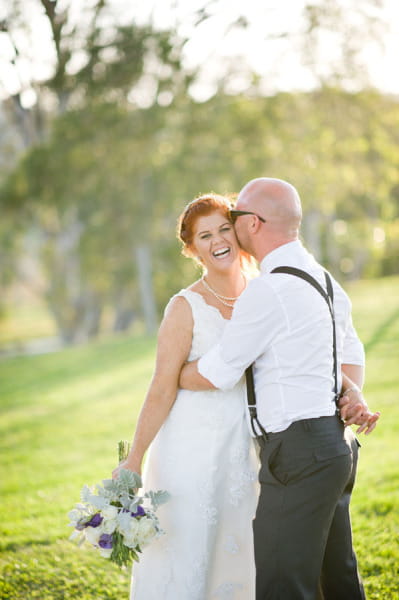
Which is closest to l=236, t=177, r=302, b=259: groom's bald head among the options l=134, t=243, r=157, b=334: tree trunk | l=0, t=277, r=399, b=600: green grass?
l=0, t=277, r=399, b=600: green grass

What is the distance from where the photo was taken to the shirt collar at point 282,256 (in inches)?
106

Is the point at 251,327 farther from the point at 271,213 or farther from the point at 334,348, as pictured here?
the point at 271,213

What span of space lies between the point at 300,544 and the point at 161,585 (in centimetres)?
83

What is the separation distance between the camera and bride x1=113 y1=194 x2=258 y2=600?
10.1 ft

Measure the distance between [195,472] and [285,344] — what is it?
89 centimetres

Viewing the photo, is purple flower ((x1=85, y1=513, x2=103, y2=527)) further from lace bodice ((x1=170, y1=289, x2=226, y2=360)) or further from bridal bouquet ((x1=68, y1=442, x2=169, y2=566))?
lace bodice ((x1=170, y1=289, x2=226, y2=360))

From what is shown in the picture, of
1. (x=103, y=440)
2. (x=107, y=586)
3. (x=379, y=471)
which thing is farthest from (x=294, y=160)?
(x=107, y=586)

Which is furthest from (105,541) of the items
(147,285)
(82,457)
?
(147,285)

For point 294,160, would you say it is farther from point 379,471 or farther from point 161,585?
point 161,585

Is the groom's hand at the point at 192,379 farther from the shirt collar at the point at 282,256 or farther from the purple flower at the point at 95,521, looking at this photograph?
the purple flower at the point at 95,521

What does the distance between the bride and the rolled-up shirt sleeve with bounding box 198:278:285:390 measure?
47cm

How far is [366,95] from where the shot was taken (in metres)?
16.4

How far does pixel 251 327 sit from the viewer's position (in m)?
2.59

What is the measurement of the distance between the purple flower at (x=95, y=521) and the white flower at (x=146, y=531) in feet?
0.57
